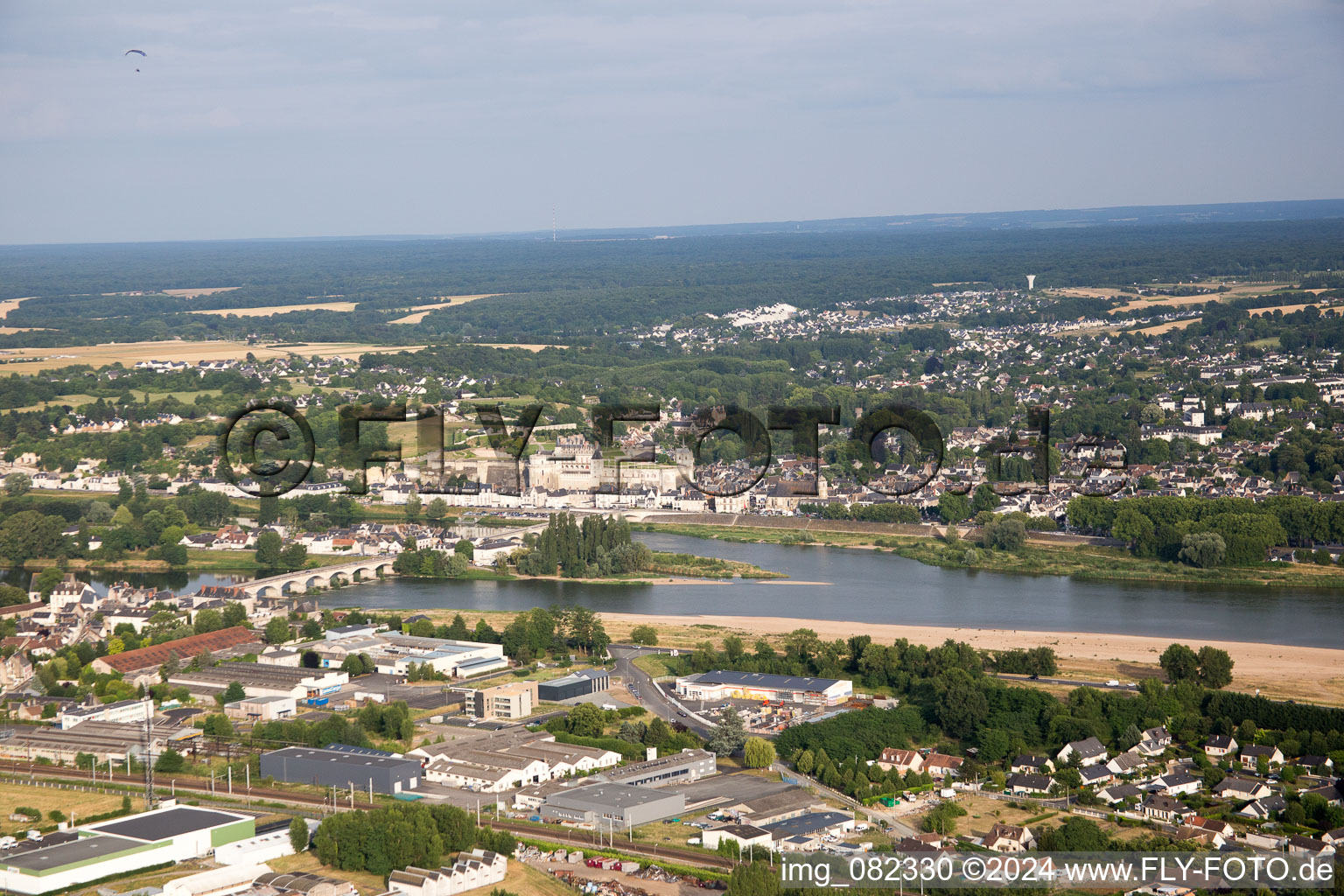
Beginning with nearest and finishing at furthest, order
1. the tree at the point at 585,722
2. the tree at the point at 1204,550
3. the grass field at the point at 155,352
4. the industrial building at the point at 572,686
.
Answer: the tree at the point at 585,722
the industrial building at the point at 572,686
the tree at the point at 1204,550
the grass field at the point at 155,352

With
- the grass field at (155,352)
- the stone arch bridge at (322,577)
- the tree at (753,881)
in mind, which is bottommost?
the stone arch bridge at (322,577)

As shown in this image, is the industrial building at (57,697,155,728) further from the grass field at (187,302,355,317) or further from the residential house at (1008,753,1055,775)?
the grass field at (187,302,355,317)

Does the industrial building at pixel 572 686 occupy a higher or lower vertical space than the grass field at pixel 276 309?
lower

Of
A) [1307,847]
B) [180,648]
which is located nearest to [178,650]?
[180,648]

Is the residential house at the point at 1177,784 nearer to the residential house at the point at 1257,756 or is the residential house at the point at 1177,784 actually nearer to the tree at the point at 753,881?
the residential house at the point at 1257,756

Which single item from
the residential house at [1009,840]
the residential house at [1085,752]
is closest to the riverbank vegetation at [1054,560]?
the residential house at [1085,752]

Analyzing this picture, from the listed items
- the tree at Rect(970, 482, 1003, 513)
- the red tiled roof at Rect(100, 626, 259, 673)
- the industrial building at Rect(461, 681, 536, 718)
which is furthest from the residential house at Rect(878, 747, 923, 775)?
the tree at Rect(970, 482, 1003, 513)
